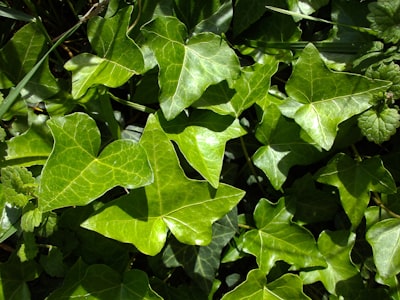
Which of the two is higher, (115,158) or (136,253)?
(115,158)

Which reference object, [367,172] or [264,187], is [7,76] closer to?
[264,187]

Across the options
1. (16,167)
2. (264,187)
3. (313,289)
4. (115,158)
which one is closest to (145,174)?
(115,158)

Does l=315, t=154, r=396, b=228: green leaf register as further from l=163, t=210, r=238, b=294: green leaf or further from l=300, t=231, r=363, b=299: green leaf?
l=163, t=210, r=238, b=294: green leaf

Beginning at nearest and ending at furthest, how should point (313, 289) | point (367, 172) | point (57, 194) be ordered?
1. point (57, 194)
2. point (367, 172)
3. point (313, 289)

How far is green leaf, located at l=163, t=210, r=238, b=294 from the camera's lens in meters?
1.07

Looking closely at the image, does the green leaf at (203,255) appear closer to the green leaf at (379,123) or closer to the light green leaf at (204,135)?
the light green leaf at (204,135)

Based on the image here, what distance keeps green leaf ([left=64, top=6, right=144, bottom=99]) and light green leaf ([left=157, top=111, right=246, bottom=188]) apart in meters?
0.11

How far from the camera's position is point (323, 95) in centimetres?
105

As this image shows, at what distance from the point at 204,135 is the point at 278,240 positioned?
0.86 ft

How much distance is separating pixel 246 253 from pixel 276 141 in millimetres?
239

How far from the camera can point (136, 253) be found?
114cm

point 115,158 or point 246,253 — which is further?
point 246,253

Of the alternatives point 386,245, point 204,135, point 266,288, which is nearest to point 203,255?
point 266,288

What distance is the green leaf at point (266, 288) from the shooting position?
40.7 inches
